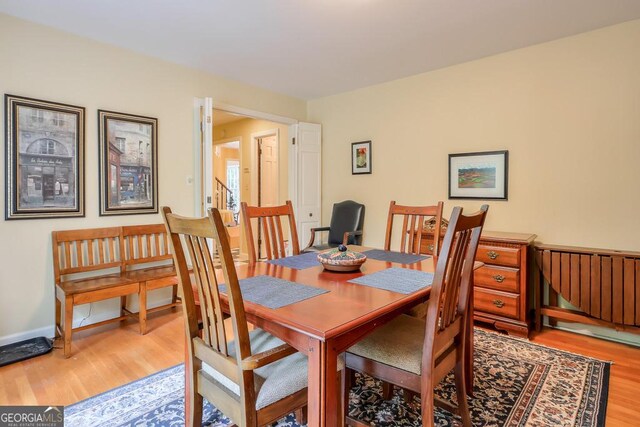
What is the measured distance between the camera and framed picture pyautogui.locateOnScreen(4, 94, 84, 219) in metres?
2.54

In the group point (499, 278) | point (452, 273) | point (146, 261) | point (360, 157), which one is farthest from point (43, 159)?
point (499, 278)

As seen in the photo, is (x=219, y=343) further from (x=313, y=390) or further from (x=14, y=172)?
(x=14, y=172)

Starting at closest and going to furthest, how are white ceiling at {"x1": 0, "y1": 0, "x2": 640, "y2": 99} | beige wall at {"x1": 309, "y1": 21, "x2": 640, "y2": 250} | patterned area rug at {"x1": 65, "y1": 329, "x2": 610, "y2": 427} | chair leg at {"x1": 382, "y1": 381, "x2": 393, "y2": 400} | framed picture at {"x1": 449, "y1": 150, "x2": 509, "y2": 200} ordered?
1. patterned area rug at {"x1": 65, "y1": 329, "x2": 610, "y2": 427}
2. chair leg at {"x1": 382, "y1": 381, "x2": 393, "y2": 400}
3. white ceiling at {"x1": 0, "y1": 0, "x2": 640, "y2": 99}
4. beige wall at {"x1": 309, "y1": 21, "x2": 640, "y2": 250}
5. framed picture at {"x1": 449, "y1": 150, "x2": 509, "y2": 200}

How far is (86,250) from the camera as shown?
9.57 feet

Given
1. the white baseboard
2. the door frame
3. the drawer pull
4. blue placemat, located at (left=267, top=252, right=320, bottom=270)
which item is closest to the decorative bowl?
blue placemat, located at (left=267, top=252, right=320, bottom=270)

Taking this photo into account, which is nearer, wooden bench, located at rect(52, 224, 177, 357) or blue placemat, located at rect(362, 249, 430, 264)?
blue placemat, located at rect(362, 249, 430, 264)

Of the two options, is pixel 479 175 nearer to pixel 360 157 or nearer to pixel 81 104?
pixel 360 157

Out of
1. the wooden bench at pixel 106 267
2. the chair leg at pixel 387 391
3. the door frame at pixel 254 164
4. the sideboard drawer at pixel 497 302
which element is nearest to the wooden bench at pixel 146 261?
the wooden bench at pixel 106 267

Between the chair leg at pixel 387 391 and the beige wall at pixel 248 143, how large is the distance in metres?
3.62

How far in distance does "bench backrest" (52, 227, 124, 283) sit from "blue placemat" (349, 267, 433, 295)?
2.36 metres

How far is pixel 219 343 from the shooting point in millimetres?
1263

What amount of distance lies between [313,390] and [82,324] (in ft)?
8.99

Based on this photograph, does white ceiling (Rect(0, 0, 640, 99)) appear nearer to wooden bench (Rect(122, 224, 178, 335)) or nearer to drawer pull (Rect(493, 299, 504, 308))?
wooden bench (Rect(122, 224, 178, 335))

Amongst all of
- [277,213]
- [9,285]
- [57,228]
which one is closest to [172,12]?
[277,213]
